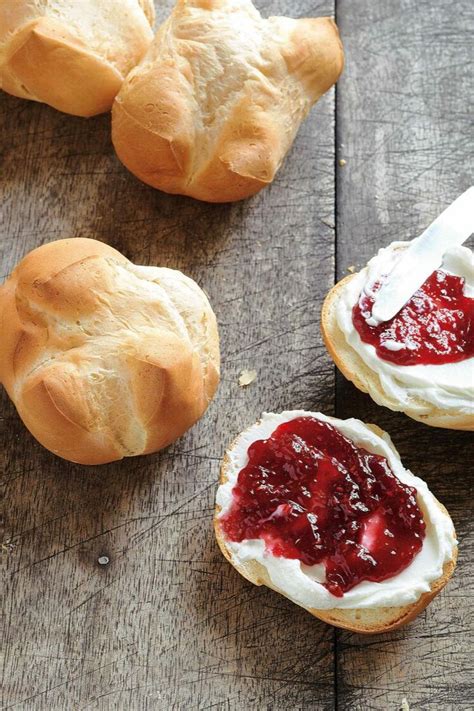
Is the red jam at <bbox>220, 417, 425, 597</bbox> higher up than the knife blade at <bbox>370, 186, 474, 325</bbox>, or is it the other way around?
the knife blade at <bbox>370, 186, 474, 325</bbox>

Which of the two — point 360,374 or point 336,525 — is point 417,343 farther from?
point 336,525

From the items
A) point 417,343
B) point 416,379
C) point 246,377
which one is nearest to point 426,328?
point 417,343

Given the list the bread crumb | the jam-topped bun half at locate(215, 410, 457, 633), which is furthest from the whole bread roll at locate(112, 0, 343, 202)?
the jam-topped bun half at locate(215, 410, 457, 633)

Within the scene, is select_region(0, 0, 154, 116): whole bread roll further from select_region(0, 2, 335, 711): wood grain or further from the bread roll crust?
the bread roll crust

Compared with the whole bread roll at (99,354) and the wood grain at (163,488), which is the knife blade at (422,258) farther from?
the whole bread roll at (99,354)

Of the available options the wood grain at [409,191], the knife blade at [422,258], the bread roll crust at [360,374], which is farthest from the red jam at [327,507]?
the knife blade at [422,258]
